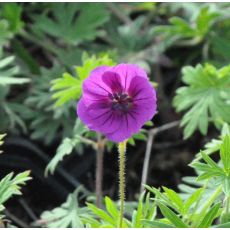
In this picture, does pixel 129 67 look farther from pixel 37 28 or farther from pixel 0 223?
pixel 37 28

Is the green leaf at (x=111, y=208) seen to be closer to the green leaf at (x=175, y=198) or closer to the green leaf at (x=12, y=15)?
the green leaf at (x=175, y=198)

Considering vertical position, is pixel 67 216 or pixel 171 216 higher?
pixel 171 216

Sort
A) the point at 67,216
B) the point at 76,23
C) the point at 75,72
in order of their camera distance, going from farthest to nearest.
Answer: the point at 76,23 < the point at 75,72 < the point at 67,216

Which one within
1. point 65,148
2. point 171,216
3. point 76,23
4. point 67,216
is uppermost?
point 76,23

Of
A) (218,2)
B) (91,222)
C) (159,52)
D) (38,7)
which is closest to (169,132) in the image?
(159,52)

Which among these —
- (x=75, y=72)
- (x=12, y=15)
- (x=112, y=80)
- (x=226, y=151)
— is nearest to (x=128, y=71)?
(x=112, y=80)

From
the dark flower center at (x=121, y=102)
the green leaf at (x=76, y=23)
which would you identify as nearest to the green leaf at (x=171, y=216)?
the dark flower center at (x=121, y=102)

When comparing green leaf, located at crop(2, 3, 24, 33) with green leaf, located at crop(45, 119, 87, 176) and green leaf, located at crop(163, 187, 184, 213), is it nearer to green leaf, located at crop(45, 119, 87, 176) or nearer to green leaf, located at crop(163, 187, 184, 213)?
green leaf, located at crop(45, 119, 87, 176)

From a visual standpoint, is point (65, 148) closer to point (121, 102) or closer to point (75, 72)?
point (121, 102)
